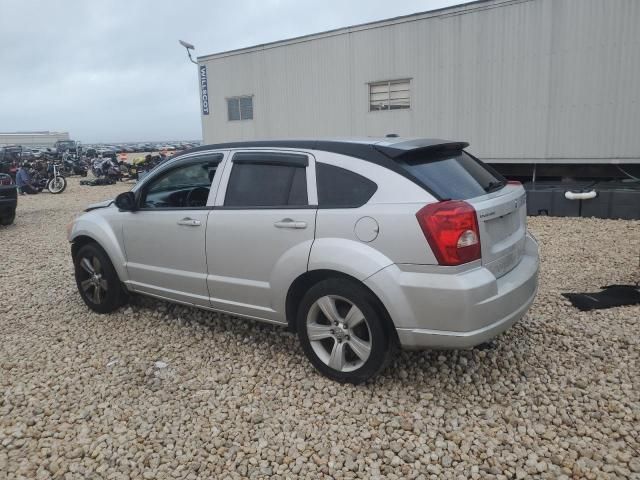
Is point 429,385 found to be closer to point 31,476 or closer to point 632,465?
point 632,465

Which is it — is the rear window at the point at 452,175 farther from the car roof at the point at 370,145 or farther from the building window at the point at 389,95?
the building window at the point at 389,95

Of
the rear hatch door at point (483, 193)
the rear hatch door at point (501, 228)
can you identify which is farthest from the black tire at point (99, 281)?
the rear hatch door at point (501, 228)

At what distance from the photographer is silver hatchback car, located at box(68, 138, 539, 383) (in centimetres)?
278

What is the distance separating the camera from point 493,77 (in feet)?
33.1

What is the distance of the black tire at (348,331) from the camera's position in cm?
295

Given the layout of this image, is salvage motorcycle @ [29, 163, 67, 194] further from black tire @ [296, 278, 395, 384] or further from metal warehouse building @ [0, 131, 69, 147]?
metal warehouse building @ [0, 131, 69, 147]

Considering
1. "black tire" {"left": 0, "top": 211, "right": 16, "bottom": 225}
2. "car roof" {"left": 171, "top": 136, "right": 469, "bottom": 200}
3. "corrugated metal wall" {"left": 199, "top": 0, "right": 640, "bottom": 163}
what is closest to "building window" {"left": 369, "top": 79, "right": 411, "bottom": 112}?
"corrugated metal wall" {"left": 199, "top": 0, "right": 640, "bottom": 163}

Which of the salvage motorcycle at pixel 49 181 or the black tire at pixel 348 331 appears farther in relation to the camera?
the salvage motorcycle at pixel 49 181

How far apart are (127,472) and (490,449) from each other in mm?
1823

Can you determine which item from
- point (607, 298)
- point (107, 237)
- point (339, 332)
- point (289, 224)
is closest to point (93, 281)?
point (107, 237)

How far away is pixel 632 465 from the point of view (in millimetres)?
2410

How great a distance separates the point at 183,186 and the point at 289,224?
1.32 m

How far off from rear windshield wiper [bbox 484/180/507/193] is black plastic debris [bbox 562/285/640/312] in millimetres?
1651

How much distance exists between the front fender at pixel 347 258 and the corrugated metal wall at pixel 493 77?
8.33 m
